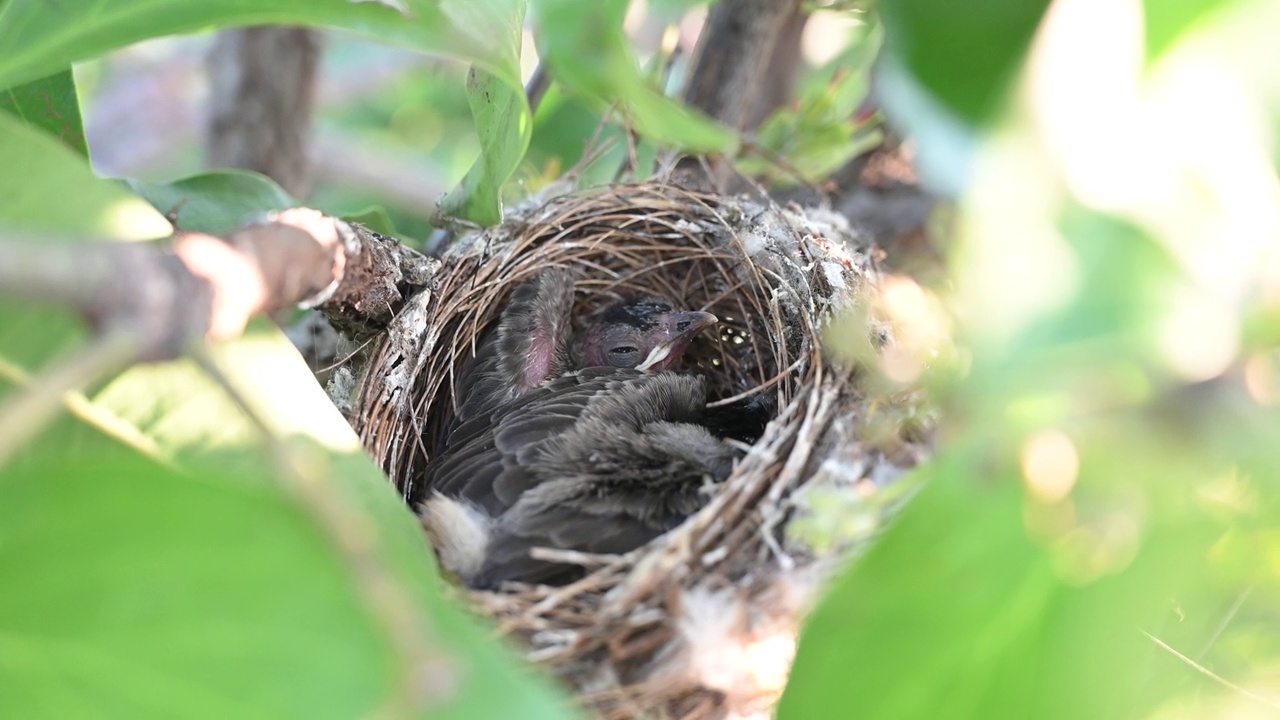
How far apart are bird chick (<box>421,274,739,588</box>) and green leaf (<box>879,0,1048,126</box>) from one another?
64 cm

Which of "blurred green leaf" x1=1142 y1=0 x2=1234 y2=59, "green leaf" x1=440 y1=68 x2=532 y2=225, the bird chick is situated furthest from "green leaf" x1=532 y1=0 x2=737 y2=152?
"blurred green leaf" x1=1142 y1=0 x2=1234 y2=59

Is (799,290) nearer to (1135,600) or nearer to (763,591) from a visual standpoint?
(763,591)

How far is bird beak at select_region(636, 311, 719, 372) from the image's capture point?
1896 millimetres

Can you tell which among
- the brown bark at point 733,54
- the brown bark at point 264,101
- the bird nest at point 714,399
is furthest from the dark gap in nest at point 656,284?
the brown bark at point 264,101

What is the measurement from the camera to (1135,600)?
632mm

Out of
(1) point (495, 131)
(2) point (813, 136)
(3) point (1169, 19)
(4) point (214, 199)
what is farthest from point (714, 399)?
(3) point (1169, 19)

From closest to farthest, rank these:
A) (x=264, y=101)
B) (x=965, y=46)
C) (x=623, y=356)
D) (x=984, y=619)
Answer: (x=984, y=619) → (x=965, y=46) → (x=623, y=356) → (x=264, y=101)

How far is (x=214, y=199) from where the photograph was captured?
56.3 inches

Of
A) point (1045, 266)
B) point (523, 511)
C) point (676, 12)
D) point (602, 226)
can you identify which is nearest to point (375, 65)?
point (676, 12)

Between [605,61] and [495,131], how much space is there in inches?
6.7

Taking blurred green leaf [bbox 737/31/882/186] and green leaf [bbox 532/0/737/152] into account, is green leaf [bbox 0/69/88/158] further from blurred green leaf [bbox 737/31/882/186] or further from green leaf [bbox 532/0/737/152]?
blurred green leaf [bbox 737/31/882/186]

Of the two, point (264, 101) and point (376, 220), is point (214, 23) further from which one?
point (264, 101)

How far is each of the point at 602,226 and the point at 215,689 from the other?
143 cm

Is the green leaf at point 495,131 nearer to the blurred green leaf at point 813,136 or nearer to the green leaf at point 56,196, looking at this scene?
the green leaf at point 56,196
